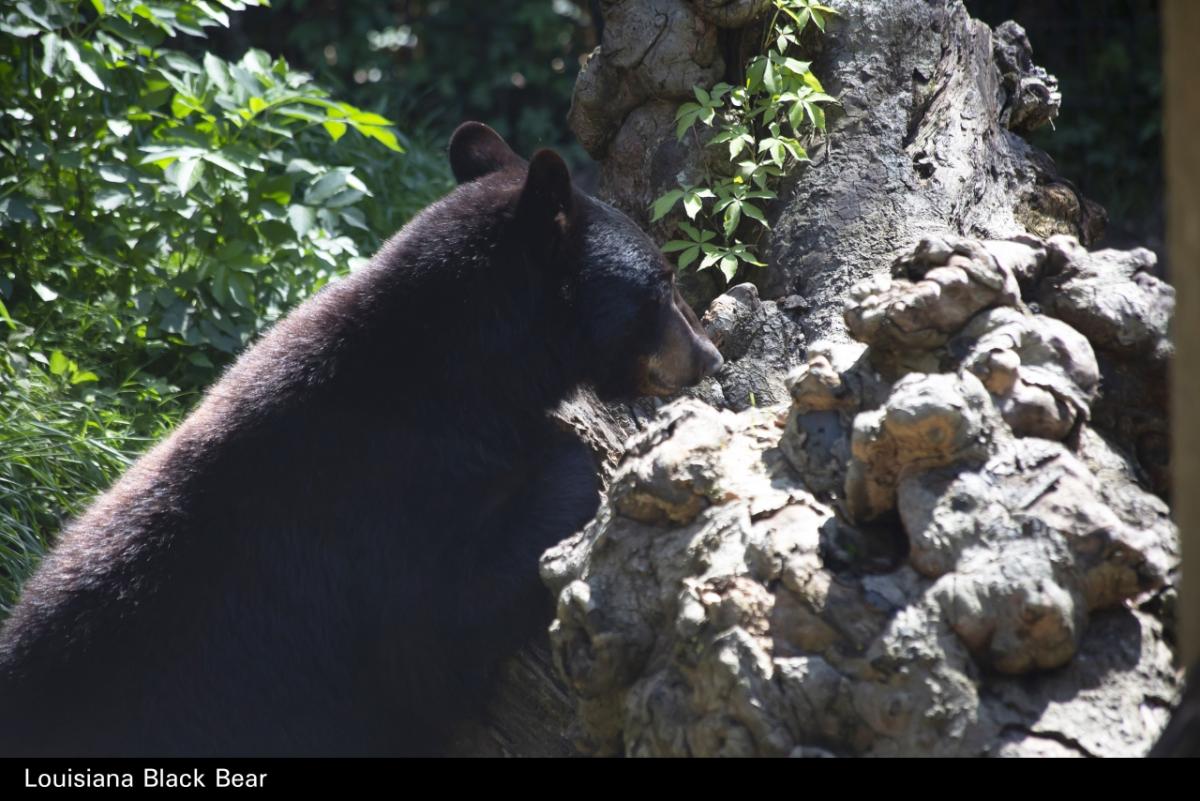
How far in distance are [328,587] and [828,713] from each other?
147 centimetres

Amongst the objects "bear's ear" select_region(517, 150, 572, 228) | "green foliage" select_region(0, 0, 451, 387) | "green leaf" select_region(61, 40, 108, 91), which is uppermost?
"bear's ear" select_region(517, 150, 572, 228)

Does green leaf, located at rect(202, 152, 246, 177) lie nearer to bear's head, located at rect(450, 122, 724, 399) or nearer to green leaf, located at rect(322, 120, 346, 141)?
green leaf, located at rect(322, 120, 346, 141)

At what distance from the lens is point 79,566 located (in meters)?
3.20

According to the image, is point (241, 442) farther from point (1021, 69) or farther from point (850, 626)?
point (1021, 69)

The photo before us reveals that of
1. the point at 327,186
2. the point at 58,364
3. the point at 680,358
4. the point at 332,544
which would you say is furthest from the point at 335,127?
the point at 332,544

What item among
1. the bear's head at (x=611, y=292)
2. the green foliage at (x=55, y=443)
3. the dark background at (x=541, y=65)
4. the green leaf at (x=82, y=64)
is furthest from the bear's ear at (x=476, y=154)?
the dark background at (x=541, y=65)

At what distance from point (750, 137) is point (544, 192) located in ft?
2.68

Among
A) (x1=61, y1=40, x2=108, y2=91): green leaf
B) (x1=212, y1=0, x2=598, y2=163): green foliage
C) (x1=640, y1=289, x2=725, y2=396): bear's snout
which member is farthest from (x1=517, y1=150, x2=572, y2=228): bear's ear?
(x1=212, y1=0, x2=598, y2=163): green foliage

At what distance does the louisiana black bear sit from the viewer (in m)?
3.12

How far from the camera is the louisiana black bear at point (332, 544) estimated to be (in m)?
3.12

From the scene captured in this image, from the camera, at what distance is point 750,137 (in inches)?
154

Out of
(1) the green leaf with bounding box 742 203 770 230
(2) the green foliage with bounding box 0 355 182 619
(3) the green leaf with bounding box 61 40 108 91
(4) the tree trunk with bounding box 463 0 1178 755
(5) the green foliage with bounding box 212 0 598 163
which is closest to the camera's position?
(4) the tree trunk with bounding box 463 0 1178 755

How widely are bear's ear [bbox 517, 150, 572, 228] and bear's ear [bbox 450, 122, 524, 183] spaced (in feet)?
1.57

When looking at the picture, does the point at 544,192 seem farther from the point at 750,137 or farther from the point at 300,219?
the point at 300,219
